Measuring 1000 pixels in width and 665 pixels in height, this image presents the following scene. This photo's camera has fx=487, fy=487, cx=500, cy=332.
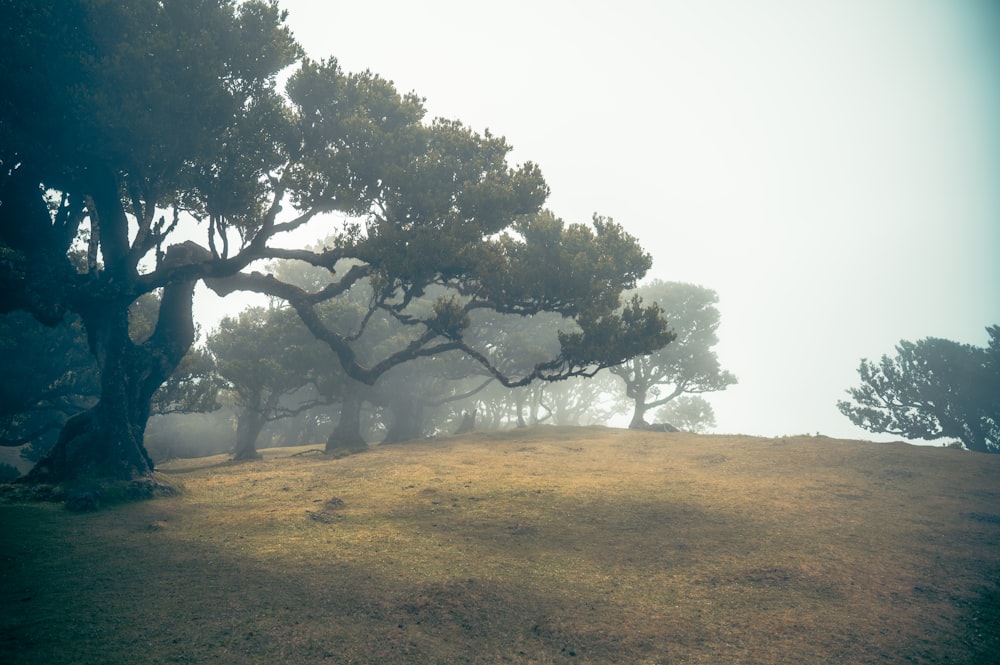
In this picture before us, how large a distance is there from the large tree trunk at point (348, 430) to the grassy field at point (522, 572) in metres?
15.1

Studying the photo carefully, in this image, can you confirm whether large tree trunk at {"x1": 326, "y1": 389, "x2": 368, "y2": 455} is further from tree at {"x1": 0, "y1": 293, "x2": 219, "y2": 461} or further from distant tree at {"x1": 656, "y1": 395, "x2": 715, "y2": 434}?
distant tree at {"x1": 656, "y1": 395, "x2": 715, "y2": 434}

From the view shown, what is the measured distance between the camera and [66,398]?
3488 cm

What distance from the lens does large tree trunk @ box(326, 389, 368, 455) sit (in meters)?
33.5

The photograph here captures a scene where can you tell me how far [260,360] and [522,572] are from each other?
29.0m

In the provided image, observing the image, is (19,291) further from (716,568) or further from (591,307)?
(716,568)

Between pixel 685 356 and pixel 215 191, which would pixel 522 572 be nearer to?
pixel 215 191

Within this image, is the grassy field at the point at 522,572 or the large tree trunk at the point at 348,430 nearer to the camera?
the grassy field at the point at 522,572

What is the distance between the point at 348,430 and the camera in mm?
34562

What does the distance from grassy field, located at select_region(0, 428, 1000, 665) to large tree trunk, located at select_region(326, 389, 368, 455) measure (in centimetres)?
1509

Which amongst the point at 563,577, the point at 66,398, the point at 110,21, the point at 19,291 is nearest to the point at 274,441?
the point at 66,398

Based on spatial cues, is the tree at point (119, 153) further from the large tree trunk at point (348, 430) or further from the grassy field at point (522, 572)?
the large tree trunk at point (348, 430)

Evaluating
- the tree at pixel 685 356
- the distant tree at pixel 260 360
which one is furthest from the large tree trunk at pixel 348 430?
the tree at pixel 685 356

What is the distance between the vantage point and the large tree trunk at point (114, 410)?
17359 mm

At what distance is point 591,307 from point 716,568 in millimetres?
10614
